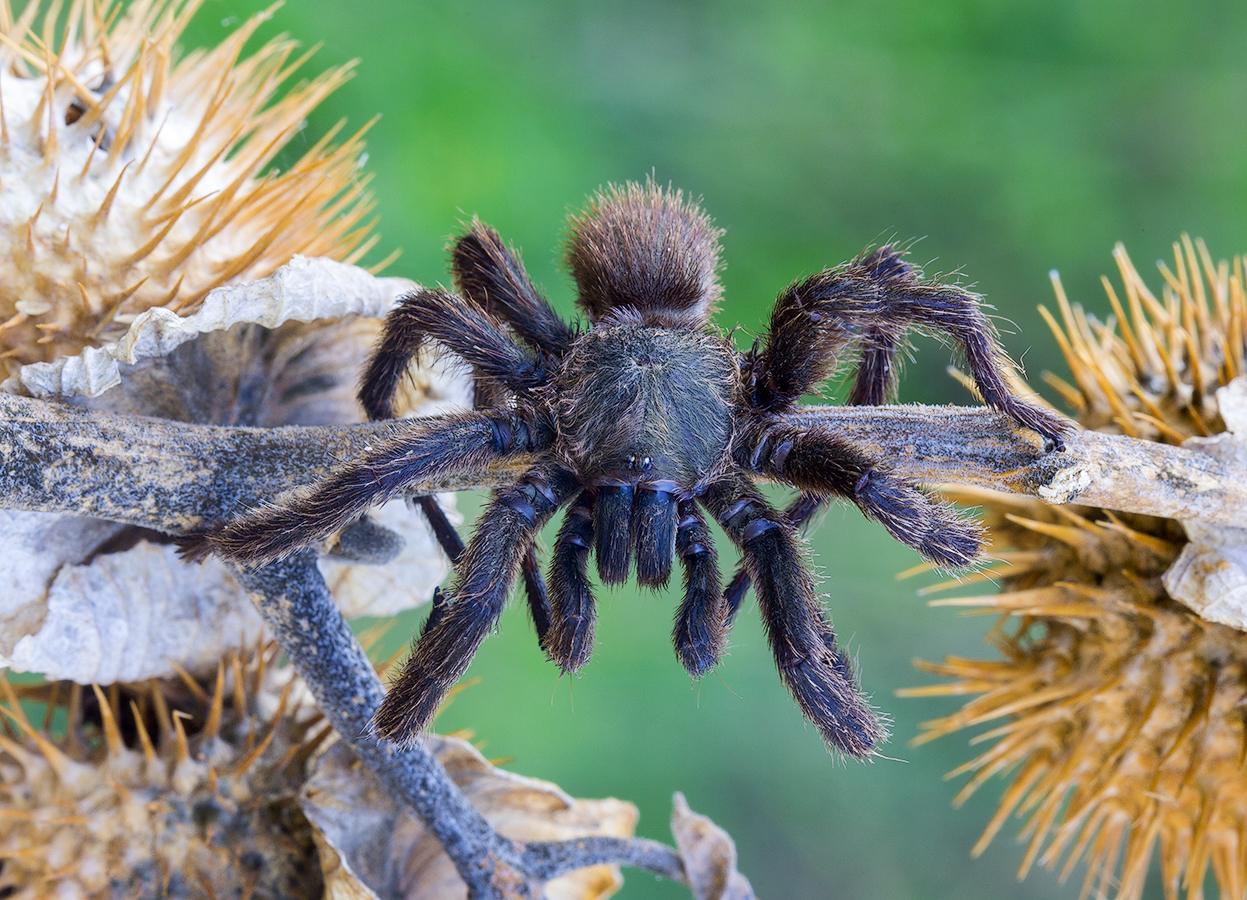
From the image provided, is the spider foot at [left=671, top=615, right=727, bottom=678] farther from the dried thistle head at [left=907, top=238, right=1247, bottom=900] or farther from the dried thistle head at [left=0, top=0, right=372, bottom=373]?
the dried thistle head at [left=0, top=0, right=372, bottom=373]

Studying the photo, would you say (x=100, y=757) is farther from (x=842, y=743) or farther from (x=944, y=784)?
(x=944, y=784)

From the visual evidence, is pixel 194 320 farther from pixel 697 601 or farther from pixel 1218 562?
pixel 1218 562

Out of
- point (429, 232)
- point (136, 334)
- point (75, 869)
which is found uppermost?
point (429, 232)

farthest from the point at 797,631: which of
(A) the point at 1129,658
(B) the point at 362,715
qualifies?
(A) the point at 1129,658

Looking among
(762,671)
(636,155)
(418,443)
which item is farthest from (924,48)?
(418,443)

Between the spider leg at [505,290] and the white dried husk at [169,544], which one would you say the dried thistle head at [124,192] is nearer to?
the white dried husk at [169,544]
